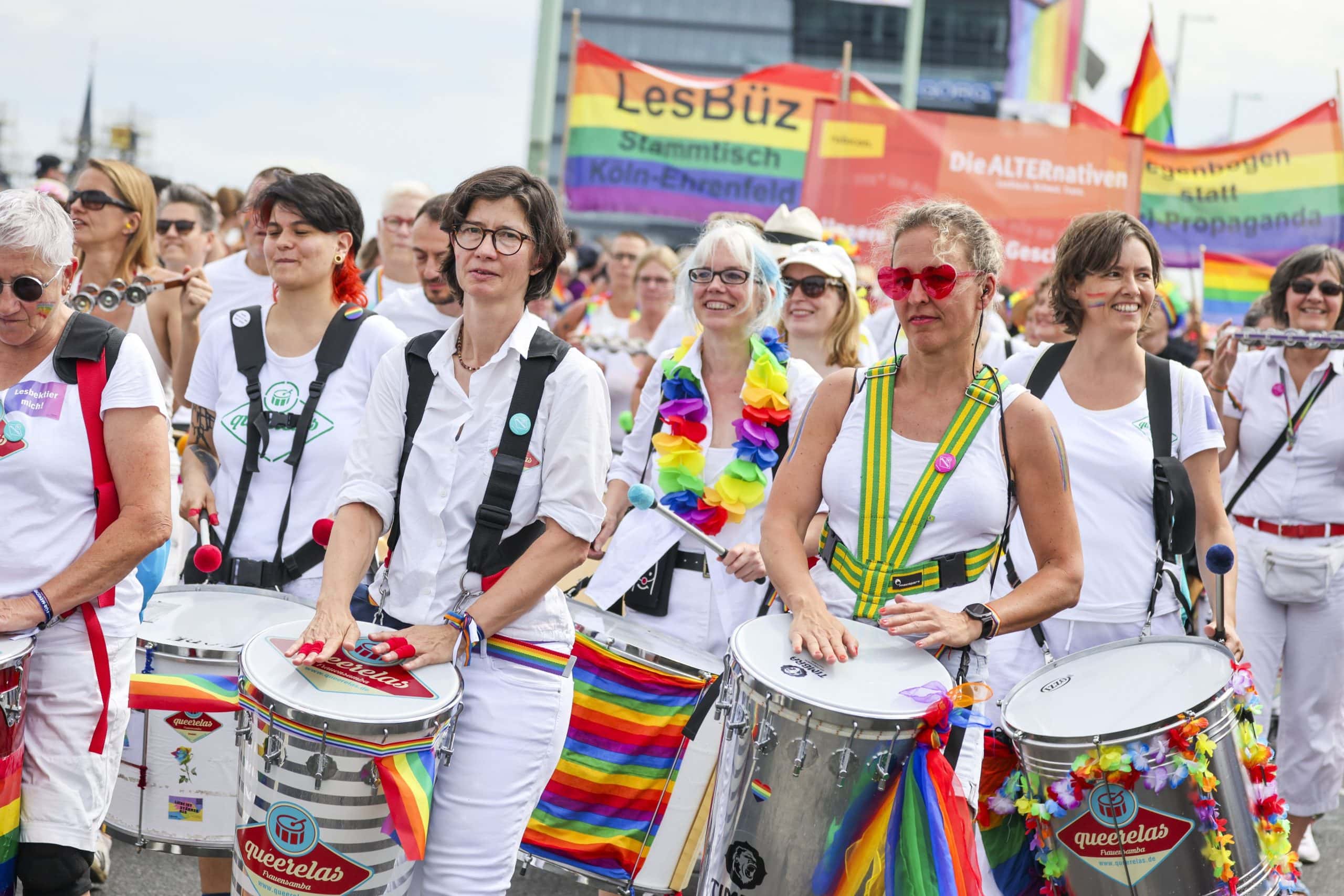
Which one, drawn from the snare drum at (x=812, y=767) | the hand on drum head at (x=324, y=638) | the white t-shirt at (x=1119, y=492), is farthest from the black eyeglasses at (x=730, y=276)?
the hand on drum head at (x=324, y=638)

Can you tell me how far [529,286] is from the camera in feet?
10.0

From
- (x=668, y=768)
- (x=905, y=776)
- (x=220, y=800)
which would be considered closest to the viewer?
(x=905, y=776)

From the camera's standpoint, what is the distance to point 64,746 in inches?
118

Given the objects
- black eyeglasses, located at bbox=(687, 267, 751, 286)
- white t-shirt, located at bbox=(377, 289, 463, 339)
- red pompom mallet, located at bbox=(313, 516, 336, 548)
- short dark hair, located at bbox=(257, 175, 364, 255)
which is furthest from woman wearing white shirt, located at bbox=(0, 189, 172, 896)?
white t-shirt, located at bbox=(377, 289, 463, 339)

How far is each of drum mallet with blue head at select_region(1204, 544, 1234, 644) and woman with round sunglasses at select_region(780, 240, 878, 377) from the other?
1.90m

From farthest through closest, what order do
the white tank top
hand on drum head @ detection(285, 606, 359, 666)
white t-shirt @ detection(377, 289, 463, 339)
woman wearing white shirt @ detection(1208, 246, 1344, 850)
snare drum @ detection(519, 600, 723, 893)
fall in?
1. white t-shirt @ detection(377, 289, 463, 339)
2. woman wearing white shirt @ detection(1208, 246, 1344, 850)
3. snare drum @ detection(519, 600, 723, 893)
4. the white tank top
5. hand on drum head @ detection(285, 606, 359, 666)

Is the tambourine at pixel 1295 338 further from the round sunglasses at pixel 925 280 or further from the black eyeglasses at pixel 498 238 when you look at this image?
the black eyeglasses at pixel 498 238

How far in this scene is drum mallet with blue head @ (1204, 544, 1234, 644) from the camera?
3420 millimetres

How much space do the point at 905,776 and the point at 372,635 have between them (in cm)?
112

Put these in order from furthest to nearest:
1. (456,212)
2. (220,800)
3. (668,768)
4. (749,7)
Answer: (749,7), (668,768), (220,800), (456,212)

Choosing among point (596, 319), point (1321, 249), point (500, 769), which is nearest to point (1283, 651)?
point (1321, 249)

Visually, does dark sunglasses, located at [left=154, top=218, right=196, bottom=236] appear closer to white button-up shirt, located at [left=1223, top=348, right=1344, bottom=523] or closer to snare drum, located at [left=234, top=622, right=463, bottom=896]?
snare drum, located at [left=234, top=622, right=463, bottom=896]

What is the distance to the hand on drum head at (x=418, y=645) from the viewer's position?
271cm

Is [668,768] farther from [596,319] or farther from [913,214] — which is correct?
[596,319]
